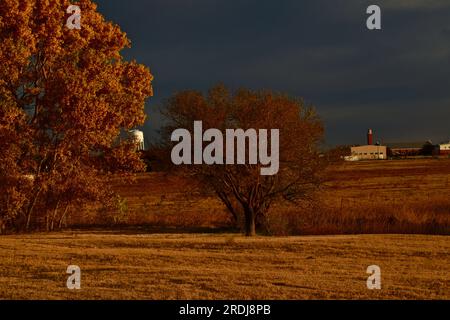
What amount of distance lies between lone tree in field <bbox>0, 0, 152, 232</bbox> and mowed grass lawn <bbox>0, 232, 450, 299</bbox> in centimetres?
574

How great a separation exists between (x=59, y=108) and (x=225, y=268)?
49.0 ft

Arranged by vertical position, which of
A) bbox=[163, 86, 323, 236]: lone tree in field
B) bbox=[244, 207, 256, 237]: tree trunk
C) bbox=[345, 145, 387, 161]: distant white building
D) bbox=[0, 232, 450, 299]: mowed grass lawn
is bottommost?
bbox=[0, 232, 450, 299]: mowed grass lawn

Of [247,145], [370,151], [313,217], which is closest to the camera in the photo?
[247,145]

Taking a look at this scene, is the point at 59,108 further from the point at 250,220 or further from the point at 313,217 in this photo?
the point at 313,217

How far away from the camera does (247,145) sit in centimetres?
2772

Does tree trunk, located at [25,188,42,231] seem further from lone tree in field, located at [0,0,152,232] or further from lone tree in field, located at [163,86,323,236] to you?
lone tree in field, located at [163,86,323,236]

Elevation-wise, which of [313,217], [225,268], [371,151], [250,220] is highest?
[371,151]

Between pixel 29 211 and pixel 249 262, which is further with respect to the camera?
pixel 29 211

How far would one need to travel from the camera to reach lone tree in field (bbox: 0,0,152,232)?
2706 cm

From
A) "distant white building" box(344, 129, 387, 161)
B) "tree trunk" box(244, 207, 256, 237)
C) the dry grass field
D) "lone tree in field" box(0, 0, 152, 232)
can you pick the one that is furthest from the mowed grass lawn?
"distant white building" box(344, 129, 387, 161)

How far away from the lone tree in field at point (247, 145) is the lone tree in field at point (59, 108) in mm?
2847

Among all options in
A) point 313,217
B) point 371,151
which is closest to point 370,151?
point 371,151

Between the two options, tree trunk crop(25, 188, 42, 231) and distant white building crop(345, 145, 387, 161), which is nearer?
tree trunk crop(25, 188, 42, 231)
